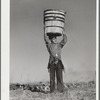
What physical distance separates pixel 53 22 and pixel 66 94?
342 mm

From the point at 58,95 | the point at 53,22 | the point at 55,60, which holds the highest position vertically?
the point at 53,22

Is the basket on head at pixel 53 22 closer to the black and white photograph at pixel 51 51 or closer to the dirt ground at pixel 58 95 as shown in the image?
the black and white photograph at pixel 51 51

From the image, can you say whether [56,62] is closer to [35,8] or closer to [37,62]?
[37,62]

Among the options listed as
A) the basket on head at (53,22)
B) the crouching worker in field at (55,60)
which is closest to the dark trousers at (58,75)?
the crouching worker in field at (55,60)

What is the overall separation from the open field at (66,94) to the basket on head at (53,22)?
26cm

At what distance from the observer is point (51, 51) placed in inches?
74.5

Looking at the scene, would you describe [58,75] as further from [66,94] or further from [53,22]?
[53,22]

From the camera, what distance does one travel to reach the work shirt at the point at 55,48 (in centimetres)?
189

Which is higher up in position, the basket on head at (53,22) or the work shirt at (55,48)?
the basket on head at (53,22)

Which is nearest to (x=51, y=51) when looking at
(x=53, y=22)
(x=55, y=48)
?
(x=55, y=48)

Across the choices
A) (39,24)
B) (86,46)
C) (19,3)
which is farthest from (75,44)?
(19,3)

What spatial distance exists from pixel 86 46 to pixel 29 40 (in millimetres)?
273

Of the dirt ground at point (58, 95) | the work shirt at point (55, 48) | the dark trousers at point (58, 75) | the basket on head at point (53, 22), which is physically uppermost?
the basket on head at point (53, 22)

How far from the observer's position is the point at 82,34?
1.92 metres
